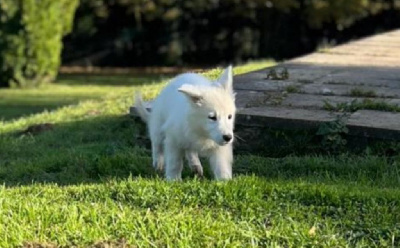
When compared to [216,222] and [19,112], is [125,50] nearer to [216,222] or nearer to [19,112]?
[19,112]

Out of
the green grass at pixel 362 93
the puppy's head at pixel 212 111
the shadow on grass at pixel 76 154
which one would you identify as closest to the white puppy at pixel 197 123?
the puppy's head at pixel 212 111

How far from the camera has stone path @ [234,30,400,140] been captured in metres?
5.04

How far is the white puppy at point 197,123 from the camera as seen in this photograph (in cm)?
409

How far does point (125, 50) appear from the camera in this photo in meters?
22.3

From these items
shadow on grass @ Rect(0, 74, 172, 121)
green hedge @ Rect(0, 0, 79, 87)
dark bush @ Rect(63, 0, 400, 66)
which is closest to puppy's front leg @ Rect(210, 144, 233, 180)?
shadow on grass @ Rect(0, 74, 172, 121)

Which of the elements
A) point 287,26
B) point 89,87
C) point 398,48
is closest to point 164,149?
point 398,48

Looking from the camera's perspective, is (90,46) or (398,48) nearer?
(398,48)

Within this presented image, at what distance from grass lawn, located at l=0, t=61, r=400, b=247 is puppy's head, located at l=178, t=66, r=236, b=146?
0.25 meters

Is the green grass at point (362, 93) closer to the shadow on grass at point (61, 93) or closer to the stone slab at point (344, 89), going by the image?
the stone slab at point (344, 89)

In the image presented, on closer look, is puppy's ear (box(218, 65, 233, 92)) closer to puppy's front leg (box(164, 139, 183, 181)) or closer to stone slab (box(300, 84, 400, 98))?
puppy's front leg (box(164, 139, 183, 181))

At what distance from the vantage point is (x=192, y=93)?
4.04m

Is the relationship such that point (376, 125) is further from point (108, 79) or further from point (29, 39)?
point (108, 79)

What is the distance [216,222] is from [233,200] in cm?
26

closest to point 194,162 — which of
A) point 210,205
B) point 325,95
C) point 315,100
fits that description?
point 210,205
